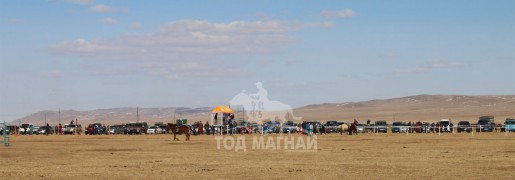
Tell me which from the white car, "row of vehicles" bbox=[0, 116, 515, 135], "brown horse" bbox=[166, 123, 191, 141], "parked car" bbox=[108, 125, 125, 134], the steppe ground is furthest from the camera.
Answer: "parked car" bbox=[108, 125, 125, 134]

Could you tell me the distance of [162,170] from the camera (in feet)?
88.0

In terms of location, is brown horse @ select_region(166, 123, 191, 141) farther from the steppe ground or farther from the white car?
→ the white car

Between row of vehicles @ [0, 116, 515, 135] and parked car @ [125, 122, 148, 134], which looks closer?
row of vehicles @ [0, 116, 515, 135]

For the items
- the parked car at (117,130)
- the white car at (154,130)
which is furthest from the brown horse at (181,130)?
the parked car at (117,130)

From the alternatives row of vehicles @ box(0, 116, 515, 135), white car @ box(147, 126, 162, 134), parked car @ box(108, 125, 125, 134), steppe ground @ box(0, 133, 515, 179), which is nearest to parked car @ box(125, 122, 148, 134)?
row of vehicles @ box(0, 116, 515, 135)

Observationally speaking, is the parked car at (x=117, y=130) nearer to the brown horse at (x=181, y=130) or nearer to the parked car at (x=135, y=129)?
the parked car at (x=135, y=129)

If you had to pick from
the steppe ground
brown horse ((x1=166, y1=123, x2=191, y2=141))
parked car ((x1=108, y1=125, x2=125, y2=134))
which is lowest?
the steppe ground

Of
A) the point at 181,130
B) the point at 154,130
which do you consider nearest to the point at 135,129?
the point at 154,130

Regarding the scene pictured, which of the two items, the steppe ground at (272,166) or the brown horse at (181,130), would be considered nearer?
the steppe ground at (272,166)

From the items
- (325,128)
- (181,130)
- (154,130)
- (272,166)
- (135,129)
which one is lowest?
(272,166)

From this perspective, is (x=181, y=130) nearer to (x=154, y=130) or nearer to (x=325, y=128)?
(x=325, y=128)

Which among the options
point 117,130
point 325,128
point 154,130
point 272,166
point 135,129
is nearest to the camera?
point 272,166

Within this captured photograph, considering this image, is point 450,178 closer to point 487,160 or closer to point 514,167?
point 514,167

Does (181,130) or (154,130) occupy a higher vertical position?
(154,130)
